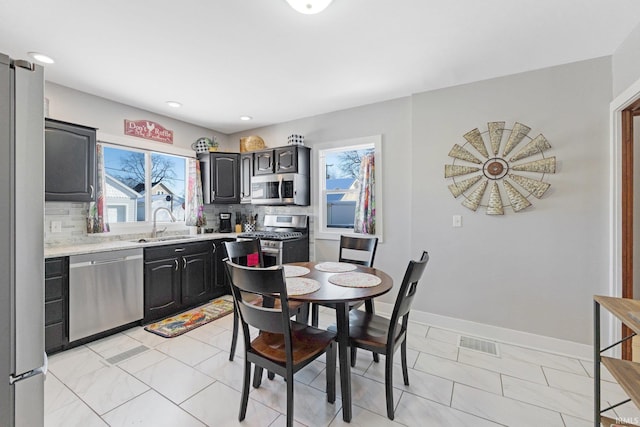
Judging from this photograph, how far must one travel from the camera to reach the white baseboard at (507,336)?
2.42m

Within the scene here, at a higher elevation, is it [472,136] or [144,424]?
[472,136]

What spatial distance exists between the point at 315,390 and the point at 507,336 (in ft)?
6.61

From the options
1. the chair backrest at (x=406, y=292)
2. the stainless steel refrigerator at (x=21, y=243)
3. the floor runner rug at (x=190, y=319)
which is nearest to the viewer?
the stainless steel refrigerator at (x=21, y=243)

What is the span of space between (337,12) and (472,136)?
1853 millimetres

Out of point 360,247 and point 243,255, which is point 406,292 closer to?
point 360,247

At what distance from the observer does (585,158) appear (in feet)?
7.82

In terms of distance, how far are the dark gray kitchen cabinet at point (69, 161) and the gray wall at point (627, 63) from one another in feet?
15.8

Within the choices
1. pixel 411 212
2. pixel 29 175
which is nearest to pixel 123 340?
pixel 29 175

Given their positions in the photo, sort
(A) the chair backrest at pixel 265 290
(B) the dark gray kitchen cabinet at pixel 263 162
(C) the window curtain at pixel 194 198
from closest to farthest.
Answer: (A) the chair backrest at pixel 265 290
(B) the dark gray kitchen cabinet at pixel 263 162
(C) the window curtain at pixel 194 198

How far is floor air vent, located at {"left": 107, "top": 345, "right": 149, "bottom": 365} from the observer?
92.4 inches

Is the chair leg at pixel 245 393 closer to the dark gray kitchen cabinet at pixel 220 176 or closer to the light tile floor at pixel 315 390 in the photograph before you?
the light tile floor at pixel 315 390

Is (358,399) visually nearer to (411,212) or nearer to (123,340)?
(411,212)

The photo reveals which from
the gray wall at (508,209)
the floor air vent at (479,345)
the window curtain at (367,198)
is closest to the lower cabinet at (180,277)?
→ the gray wall at (508,209)

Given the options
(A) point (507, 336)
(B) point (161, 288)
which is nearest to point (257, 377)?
(B) point (161, 288)
